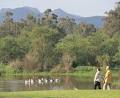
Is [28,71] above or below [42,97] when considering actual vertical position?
below

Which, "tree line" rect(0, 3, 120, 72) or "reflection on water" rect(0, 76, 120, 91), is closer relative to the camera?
"reflection on water" rect(0, 76, 120, 91)

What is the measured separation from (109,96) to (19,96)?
4.90 meters

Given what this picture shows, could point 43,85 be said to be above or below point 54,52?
below

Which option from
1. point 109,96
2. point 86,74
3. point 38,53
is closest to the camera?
point 109,96

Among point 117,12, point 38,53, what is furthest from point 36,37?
Result: point 117,12

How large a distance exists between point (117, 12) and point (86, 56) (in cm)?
2795

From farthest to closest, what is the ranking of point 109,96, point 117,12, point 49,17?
point 49,17 → point 117,12 → point 109,96

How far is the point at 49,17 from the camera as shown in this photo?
129 meters

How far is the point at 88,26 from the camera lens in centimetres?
13988

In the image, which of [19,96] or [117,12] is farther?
[117,12]

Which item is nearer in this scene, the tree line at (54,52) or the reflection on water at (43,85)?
the reflection on water at (43,85)

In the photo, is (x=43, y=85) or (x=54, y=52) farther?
(x=54, y=52)

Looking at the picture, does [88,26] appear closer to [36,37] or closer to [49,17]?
[49,17]

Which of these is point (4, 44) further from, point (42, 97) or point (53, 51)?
point (42, 97)
